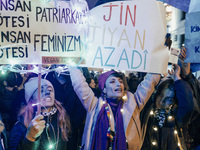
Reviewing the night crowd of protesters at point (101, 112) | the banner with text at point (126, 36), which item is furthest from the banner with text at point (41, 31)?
the night crowd of protesters at point (101, 112)

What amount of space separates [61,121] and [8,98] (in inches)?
29.7

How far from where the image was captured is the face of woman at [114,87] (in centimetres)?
238

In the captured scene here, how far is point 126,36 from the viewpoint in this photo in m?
2.34

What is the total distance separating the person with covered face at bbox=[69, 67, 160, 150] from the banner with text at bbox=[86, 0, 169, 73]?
23 cm

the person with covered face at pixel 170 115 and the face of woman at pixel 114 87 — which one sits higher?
the face of woman at pixel 114 87

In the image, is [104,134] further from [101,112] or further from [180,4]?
[180,4]

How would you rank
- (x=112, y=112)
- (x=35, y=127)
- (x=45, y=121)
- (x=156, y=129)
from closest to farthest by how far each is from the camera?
(x=35, y=127) → (x=45, y=121) → (x=112, y=112) → (x=156, y=129)

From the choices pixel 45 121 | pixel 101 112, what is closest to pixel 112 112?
pixel 101 112

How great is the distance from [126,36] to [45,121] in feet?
4.54

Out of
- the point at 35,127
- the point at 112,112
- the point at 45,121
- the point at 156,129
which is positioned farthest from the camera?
the point at 156,129

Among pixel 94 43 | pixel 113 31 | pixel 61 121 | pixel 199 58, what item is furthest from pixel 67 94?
pixel 199 58

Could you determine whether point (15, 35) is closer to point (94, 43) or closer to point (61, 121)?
point (94, 43)

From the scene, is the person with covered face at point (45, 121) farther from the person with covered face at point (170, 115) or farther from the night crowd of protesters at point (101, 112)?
the person with covered face at point (170, 115)

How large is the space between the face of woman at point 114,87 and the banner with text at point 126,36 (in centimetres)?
20
